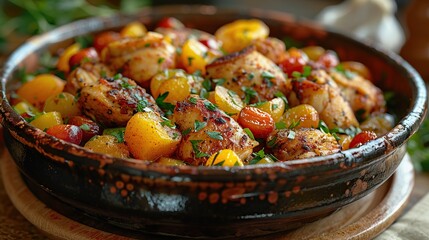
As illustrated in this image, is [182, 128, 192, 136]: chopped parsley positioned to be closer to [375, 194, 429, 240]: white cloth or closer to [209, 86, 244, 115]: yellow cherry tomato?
[209, 86, 244, 115]: yellow cherry tomato

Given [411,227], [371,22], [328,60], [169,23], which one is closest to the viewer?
[411,227]

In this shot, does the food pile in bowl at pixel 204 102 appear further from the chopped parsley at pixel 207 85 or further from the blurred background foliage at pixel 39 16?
the blurred background foliage at pixel 39 16

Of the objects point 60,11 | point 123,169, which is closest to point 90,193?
point 123,169

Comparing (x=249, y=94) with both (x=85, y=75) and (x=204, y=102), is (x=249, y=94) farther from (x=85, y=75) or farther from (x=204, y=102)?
(x=85, y=75)

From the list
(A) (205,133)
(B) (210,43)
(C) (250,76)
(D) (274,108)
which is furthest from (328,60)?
(A) (205,133)

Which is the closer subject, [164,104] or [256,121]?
[256,121]

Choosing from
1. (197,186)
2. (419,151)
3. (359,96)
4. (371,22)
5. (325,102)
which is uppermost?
(197,186)
